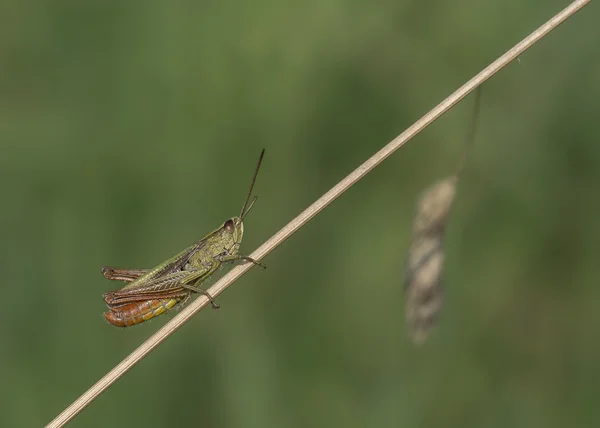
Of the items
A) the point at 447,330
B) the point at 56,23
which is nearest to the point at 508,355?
the point at 447,330

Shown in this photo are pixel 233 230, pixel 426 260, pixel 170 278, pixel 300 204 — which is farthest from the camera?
pixel 300 204

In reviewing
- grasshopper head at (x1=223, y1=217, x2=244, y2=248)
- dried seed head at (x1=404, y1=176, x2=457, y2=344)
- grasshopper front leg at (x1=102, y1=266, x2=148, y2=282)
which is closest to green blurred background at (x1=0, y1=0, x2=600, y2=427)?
grasshopper front leg at (x1=102, y1=266, x2=148, y2=282)

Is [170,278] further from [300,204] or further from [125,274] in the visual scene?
[300,204]

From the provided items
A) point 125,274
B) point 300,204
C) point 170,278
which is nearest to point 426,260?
point 170,278

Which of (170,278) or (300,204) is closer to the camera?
(170,278)

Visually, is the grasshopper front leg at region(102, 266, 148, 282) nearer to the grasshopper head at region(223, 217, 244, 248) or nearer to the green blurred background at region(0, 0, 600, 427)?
the grasshopper head at region(223, 217, 244, 248)

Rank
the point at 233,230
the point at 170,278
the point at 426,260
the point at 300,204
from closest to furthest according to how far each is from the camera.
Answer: the point at 426,260, the point at 170,278, the point at 233,230, the point at 300,204
